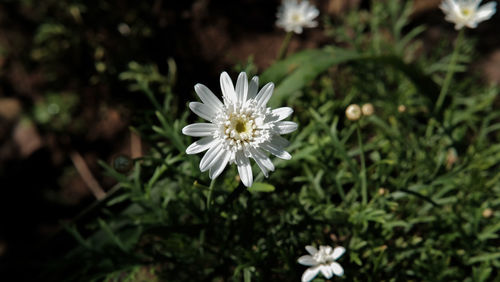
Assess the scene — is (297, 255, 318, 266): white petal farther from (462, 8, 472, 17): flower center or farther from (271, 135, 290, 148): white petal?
(462, 8, 472, 17): flower center

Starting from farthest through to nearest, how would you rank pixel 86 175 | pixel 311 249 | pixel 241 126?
pixel 86 175
pixel 311 249
pixel 241 126

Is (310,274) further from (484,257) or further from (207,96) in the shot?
(484,257)

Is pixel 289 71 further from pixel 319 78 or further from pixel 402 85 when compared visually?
pixel 402 85

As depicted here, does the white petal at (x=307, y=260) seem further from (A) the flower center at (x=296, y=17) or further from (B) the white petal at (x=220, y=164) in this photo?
(A) the flower center at (x=296, y=17)

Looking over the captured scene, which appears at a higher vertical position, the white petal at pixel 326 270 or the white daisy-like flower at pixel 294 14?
the white daisy-like flower at pixel 294 14

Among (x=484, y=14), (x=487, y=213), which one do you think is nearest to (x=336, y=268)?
(x=487, y=213)

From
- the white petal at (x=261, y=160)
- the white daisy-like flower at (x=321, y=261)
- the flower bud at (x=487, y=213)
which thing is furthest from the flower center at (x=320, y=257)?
the flower bud at (x=487, y=213)

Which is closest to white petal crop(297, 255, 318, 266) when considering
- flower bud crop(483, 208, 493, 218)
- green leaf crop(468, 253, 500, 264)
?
green leaf crop(468, 253, 500, 264)

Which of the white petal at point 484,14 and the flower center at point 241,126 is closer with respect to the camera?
the flower center at point 241,126
